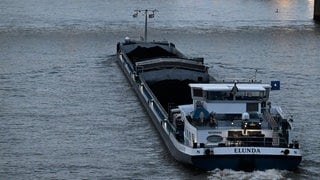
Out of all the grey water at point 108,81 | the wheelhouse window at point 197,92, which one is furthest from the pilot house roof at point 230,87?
the grey water at point 108,81

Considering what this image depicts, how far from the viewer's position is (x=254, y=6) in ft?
303

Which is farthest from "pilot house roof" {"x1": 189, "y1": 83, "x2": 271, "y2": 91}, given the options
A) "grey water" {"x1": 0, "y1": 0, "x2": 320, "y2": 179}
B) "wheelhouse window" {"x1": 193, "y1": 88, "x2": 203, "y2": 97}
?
"grey water" {"x1": 0, "y1": 0, "x2": 320, "y2": 179}

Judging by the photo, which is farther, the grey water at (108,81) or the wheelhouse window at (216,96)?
the wheelhouse window at (216,96)

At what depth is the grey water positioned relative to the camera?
23641 millimetres

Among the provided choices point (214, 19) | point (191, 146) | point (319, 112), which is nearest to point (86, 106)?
point (319, 112)

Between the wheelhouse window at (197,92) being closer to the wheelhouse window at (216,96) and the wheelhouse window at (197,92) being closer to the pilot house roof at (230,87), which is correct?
the pilot house roof at (230,87)

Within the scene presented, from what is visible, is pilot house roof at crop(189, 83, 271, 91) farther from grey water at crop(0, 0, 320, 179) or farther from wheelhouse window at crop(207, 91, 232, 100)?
grey water at crop(0, 0, 320, 179)

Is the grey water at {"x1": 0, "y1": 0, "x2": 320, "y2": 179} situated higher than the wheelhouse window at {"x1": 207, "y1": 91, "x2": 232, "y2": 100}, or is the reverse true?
the wheelhouse window at {"x1": 207, "y1": 91, "x2": 232, "y2": 100}

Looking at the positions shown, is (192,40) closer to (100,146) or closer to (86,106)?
(86,106)

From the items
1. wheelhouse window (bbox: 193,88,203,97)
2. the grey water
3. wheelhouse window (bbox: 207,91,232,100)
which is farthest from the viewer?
wheelhouse window (bbox: 193,88,203,97)

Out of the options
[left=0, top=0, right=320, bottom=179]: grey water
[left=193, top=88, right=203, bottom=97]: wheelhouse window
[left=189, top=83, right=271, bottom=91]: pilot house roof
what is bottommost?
[left=0, top=0, right=320, bottom=179]: grey water

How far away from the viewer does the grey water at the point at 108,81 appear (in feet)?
77.6

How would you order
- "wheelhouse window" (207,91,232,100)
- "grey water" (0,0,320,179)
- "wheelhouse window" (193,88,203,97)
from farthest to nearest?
1. "wheelhouse window" (193,88,203,97)
2. "wheelhouse window" (207,91,232,100)
3. "grey water" (0,0,320,179)

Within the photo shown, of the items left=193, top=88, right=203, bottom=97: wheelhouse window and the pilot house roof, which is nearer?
the pilot house roof
